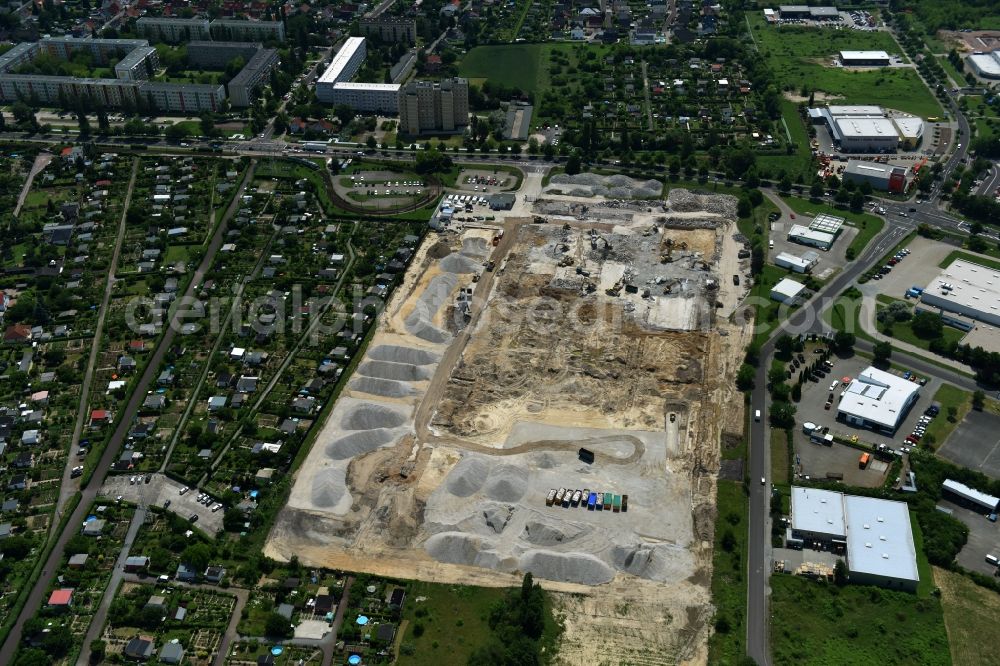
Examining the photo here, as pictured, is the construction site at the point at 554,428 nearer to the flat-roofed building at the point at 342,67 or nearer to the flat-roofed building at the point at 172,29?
the flat-roofed building at the point at 342,67

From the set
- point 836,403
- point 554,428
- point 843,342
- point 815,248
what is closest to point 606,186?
point 815,248

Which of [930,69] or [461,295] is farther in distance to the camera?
[930,69]

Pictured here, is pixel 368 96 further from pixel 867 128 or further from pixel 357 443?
pixel 357 443

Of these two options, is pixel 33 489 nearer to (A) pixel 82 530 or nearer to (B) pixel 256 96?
(A) pixel 82 530

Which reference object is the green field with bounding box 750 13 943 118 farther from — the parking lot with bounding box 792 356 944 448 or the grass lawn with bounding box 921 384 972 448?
the grass lawn with bounding box 921 384 972 448

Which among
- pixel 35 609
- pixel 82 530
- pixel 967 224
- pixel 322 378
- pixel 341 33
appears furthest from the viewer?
pixel 341 33

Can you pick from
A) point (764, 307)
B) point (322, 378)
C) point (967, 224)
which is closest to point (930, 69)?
point (967, 224)

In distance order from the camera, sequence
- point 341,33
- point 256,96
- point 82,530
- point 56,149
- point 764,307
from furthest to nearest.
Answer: point 341,33, point 256,96, point 56,149, point 764,307, point 82,530

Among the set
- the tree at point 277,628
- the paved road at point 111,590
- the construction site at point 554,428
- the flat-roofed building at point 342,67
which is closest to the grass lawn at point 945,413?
the construction site at point 554,428
